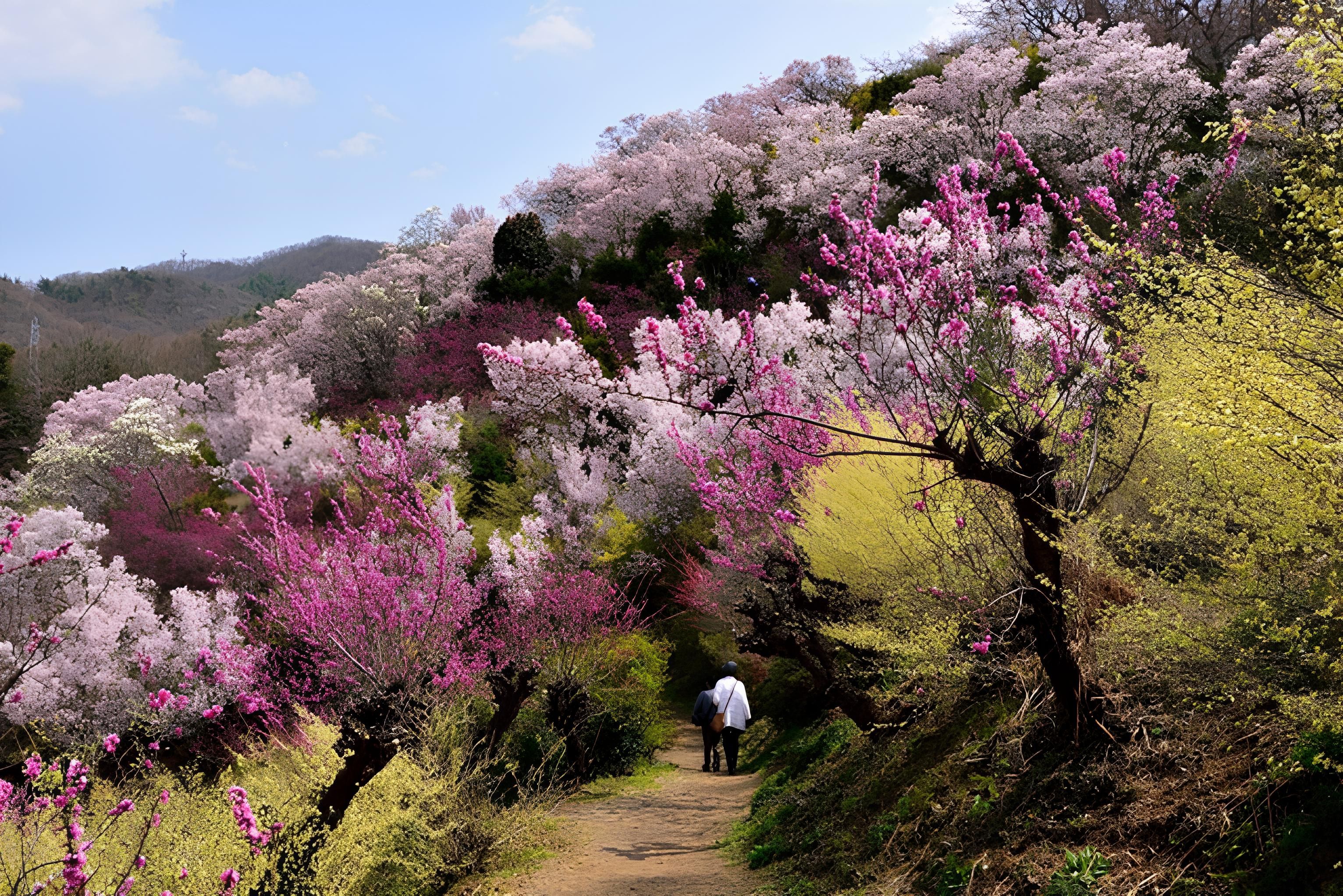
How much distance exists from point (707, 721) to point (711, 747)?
580 millimetres

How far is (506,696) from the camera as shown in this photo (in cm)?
1085

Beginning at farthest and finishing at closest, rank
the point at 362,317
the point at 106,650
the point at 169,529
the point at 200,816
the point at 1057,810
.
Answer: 1. the point at 362,317
2. the point at 169,529
3. the point at 106,650
4. the point at 200,816
5. the point at 1057,810

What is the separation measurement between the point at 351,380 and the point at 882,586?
25935mm

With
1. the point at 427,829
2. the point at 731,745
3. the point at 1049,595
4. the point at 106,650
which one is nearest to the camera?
the point at 1049,595

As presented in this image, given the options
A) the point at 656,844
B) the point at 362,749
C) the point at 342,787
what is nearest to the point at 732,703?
the point at 656,844

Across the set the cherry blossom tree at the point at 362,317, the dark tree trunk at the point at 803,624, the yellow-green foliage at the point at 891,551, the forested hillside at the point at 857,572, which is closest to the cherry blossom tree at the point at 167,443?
the forested hillside at the point at 857,572

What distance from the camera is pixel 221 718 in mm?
13406

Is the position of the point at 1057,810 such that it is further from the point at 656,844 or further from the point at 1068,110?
the point at 1068,110

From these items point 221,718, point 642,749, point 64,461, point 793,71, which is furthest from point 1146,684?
point 793,71

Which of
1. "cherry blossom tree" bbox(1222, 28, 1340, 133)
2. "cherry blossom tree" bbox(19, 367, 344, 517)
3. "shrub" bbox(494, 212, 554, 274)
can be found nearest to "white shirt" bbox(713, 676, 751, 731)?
"cherry blossom tree" bbox(19, 367, 344, 517)

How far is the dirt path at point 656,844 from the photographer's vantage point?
7.06m

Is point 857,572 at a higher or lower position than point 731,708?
higher

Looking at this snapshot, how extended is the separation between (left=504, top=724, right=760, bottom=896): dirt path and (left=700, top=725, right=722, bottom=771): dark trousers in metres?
0.19

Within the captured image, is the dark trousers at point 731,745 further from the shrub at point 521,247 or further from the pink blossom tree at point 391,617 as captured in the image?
the shrub at point 521,247
